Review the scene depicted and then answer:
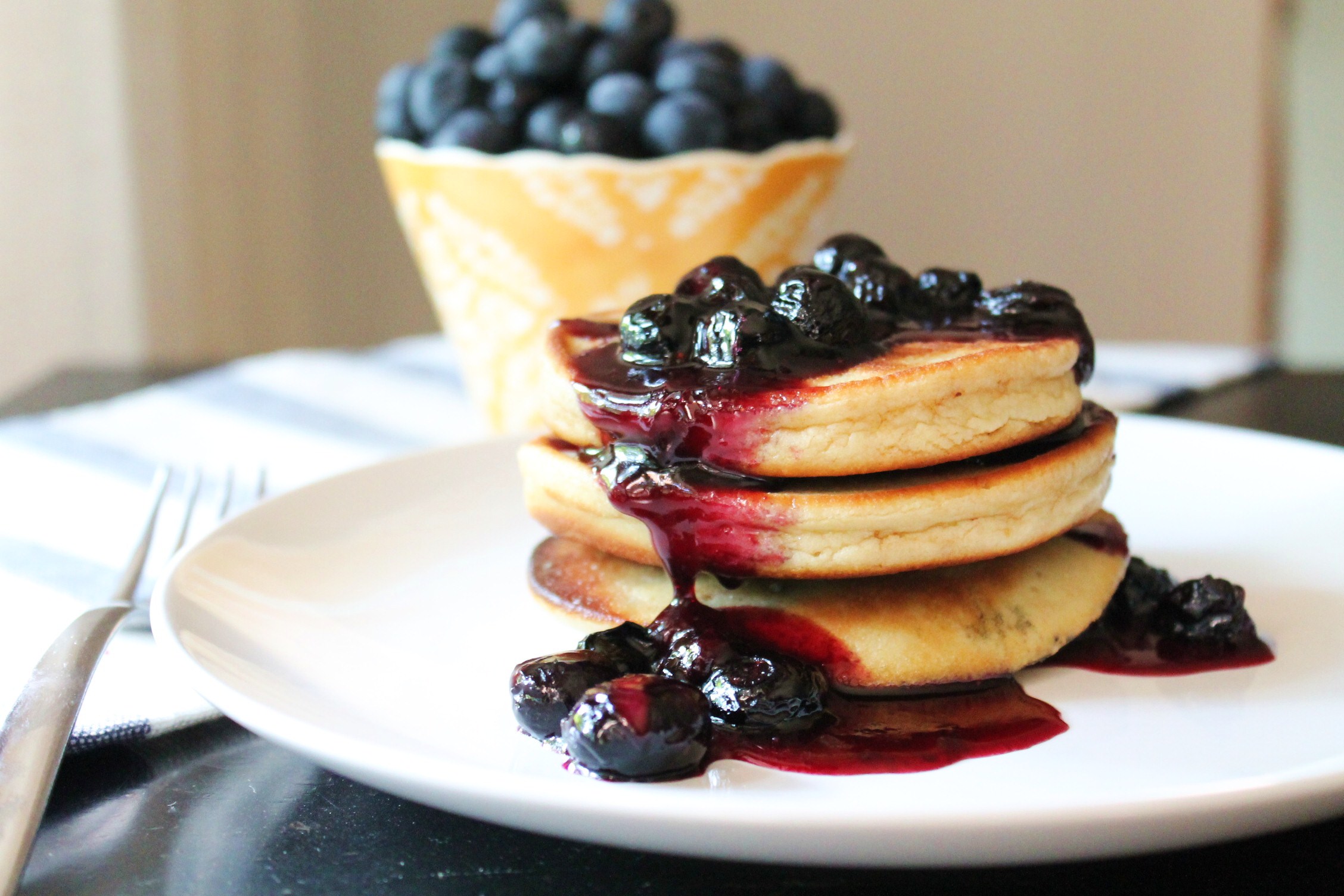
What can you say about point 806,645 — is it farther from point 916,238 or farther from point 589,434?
point 916,238

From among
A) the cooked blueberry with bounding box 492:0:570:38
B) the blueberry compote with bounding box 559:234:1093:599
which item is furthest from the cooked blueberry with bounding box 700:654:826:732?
the cooked blueberry with bounding box 492:0:570:38

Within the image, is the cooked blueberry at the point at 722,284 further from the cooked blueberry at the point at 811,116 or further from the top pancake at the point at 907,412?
the cooked blueberry at the point at 811,116

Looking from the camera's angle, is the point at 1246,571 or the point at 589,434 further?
the point at 1246,571

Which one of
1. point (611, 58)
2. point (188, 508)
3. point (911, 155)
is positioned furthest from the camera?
point (911, 155)

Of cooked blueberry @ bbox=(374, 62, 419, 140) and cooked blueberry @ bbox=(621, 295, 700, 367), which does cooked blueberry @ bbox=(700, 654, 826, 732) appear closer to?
cooked blueberry @ bbox=(621, 295, 700, 367)

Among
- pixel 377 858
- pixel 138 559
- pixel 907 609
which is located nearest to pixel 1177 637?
pixel 907 609

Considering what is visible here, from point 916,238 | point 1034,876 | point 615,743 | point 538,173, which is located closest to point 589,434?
point 615,743

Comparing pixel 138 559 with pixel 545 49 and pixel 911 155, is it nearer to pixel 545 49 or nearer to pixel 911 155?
pixel 545 49
